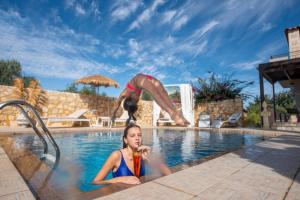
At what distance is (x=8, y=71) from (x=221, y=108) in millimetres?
32538

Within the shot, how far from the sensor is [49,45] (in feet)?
55.8

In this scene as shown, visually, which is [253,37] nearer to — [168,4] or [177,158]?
[168,4]

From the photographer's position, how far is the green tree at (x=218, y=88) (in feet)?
44.0

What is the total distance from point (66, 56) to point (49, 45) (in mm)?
3723

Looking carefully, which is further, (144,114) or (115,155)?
(144,114)

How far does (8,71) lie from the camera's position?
94.2 feet

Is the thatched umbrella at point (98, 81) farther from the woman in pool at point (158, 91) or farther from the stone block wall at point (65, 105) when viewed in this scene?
the woman in pool at point (158, 91)

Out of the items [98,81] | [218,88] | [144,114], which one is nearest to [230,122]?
[218,88]

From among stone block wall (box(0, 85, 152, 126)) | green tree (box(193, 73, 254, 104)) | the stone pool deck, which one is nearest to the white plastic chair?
green tree (box(193, 73, 254, 104))

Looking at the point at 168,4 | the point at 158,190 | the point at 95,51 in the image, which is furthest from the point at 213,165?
the point at 95,51

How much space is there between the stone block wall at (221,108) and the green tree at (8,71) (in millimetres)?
29377

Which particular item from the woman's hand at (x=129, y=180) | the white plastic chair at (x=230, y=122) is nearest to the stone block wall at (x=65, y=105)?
the white plastic chair at (x=230, y=122)

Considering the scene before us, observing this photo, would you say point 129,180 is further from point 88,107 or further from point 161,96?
point 88,107

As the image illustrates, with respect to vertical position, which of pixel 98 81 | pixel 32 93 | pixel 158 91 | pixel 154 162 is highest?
pixel 98 81
